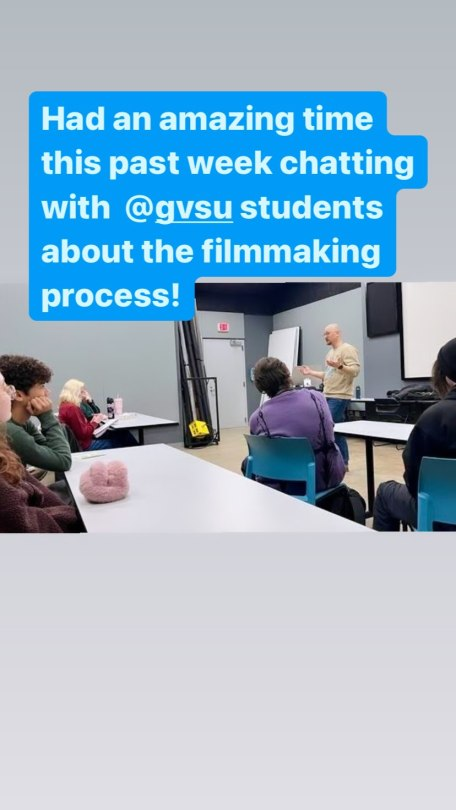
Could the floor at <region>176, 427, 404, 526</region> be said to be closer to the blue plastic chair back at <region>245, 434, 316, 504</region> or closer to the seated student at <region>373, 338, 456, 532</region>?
the blue plastic chair back at <region>245, 434, 316, 504</region>

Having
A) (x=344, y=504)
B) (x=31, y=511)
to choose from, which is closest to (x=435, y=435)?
(x=344, y=504)

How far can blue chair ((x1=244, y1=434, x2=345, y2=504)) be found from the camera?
60.5 inches

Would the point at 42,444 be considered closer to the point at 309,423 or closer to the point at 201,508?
the point at 201,508

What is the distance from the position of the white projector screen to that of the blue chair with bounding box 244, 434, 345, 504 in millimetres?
3271

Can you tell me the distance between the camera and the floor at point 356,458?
3115 millimetres

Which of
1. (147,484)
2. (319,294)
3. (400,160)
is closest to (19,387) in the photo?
(147,484)

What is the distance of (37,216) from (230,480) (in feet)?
2.59

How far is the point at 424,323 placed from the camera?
14.5ft

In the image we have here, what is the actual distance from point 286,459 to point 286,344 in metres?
5.28

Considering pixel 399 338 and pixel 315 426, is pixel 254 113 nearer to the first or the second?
pixel 315 426

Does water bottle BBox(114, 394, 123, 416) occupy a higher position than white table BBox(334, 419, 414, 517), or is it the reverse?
water bottle BBox(114, 394, 123, 416)

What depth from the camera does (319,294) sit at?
6.10 m

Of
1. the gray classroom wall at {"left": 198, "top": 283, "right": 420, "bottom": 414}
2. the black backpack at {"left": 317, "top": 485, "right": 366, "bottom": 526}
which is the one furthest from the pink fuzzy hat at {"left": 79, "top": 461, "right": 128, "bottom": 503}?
the gray classroom wall at {"left": 198, "top": 283, "right": 420, "bottom": 414}

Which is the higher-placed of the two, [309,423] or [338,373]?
[338,373]
